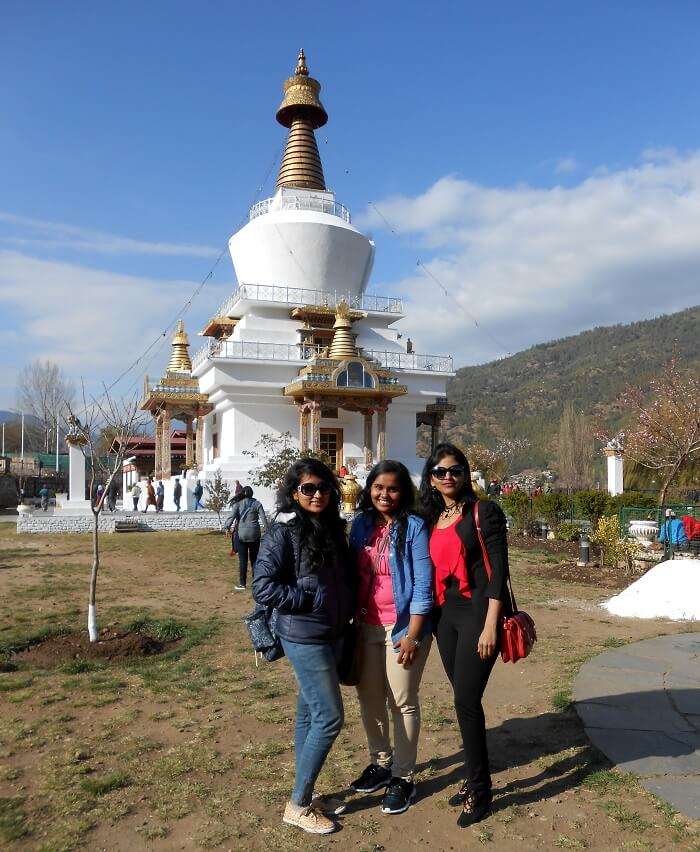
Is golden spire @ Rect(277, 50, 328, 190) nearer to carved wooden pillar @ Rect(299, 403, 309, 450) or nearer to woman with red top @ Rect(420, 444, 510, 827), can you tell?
carved wooden pillar @ Rect(299, 403, 309, 450)

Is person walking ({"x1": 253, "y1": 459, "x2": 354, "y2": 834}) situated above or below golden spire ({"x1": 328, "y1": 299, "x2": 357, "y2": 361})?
below

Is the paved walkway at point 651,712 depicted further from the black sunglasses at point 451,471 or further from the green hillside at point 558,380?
the green hillside at point 558,380

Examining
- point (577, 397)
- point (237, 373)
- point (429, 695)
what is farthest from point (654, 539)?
point (577, 397)

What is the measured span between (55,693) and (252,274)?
23.6 metres

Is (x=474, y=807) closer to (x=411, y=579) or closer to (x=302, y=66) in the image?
(x=411, y=579)

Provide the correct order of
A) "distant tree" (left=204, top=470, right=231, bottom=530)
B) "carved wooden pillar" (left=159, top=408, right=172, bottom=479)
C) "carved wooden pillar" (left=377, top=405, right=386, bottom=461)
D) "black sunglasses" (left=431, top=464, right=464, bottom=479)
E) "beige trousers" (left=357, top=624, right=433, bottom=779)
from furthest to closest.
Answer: "carved wooden pillar" (left=159, top=408, right=172, bottom=479) → "carved wooden pillar" (left=377, top=405, right=386, bottom=461) → "distant tree" (left=204, top=470, right=231, bottom=530) → "black sunglasses" (left=431, top=464, right=464, bottom=479) → "beige trousers" (left=357, top=624, right=433, bottom=779)

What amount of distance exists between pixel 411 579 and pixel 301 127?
2964cm

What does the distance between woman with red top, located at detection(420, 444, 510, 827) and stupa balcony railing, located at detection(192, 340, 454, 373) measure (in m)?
20.9

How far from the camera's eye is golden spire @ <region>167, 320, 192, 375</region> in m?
29.9

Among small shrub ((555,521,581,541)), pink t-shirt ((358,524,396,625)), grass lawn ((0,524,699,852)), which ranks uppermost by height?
pink t-shirt ((358,524,396,625))

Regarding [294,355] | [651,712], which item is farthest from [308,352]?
[651,712]

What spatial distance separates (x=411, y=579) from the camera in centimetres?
340

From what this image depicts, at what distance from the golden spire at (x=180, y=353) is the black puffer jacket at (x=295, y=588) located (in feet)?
89.7

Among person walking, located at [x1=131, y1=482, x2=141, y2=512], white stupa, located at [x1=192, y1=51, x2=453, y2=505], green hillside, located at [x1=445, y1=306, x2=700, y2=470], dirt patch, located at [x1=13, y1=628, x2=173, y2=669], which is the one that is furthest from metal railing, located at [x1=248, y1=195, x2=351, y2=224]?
green hillside, located at [x1=445, y1=306, x2=700, y2=470]
